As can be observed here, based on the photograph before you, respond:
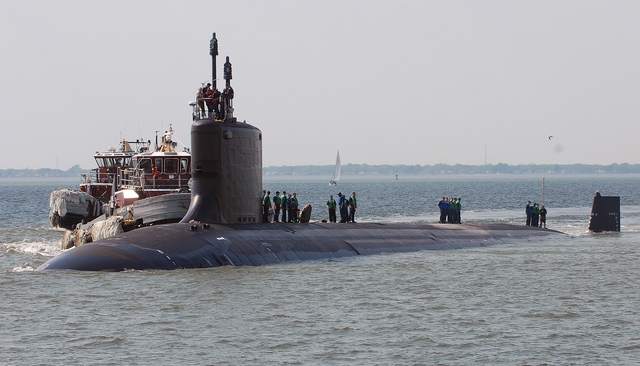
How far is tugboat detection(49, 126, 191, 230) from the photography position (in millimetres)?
39500

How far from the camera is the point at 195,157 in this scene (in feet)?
80.5

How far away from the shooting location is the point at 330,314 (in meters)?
17.8

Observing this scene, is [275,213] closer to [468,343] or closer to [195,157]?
[195,157]

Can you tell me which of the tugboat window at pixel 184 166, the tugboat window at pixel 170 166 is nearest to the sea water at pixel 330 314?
the tugboat window at pixel 170 166

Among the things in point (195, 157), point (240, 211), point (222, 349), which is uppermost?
point (195, 157)

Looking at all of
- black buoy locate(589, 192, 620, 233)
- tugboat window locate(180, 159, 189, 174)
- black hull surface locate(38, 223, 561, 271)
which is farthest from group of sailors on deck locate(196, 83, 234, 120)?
black buoy locate(589, 192, 620, 233)

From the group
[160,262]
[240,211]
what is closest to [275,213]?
[240,211]

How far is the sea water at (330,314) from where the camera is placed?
1460cm

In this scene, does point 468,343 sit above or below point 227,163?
below

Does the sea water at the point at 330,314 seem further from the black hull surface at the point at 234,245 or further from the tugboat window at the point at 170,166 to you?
the tugboat window at the point at 170,166

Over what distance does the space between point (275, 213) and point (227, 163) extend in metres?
7.70

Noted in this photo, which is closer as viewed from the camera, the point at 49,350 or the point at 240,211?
the point at 49,350

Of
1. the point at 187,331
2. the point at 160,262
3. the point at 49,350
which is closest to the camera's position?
the point at 49,350

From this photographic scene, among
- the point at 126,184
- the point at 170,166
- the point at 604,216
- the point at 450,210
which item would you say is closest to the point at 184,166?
the point at 170,166
